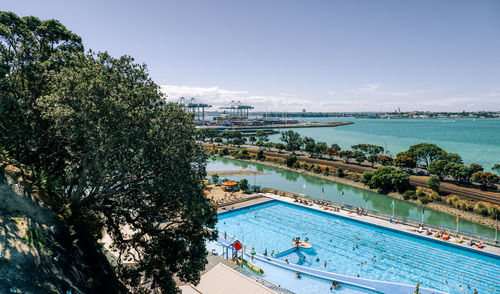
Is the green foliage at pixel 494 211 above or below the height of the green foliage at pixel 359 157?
below

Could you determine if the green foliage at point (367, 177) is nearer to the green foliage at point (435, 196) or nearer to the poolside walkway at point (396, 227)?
the green foliage at point (435, 196)

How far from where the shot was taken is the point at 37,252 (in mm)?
9047

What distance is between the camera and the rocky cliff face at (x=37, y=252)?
8281mm

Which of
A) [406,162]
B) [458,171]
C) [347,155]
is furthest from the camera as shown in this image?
[347,155]

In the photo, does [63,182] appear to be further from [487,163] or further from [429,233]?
[487,163]

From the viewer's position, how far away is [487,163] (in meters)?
70.1

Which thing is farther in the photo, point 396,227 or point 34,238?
point 396,227

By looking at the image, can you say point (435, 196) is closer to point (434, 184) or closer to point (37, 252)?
point (434, 184)

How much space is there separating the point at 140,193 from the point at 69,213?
2.81 m

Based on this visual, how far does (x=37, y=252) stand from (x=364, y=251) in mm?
23698

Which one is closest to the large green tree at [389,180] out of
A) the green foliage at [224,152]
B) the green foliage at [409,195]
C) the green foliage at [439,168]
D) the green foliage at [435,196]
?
the green foliage at [409,195]

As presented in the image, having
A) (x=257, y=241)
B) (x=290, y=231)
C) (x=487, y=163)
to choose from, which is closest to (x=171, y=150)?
(x=257, y=241)

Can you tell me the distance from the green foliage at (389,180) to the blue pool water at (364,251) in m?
15.1

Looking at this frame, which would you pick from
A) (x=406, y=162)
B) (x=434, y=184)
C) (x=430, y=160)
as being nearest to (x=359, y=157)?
(x=406, y=162)
